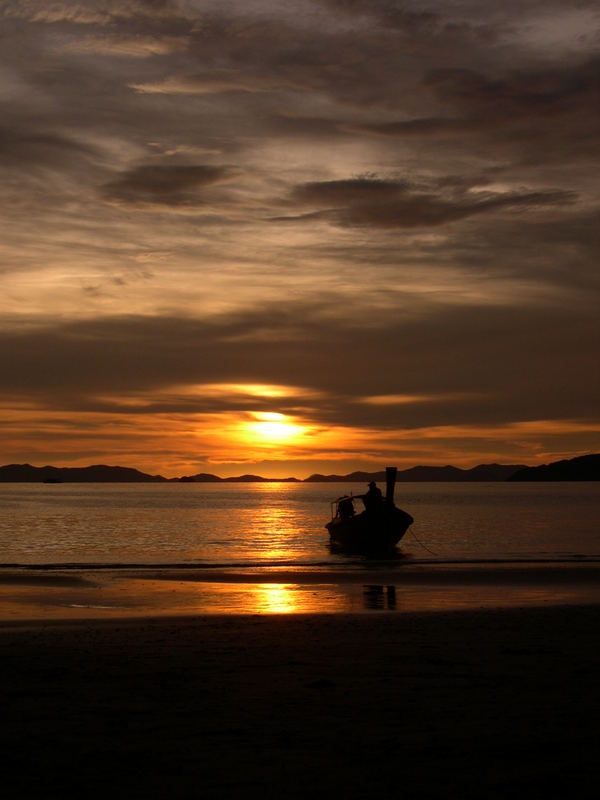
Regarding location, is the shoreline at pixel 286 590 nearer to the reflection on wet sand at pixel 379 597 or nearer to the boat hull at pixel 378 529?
the reflection on wet sand at pixel 379 597

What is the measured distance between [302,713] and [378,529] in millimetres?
44612

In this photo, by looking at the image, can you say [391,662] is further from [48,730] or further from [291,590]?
[291,590]

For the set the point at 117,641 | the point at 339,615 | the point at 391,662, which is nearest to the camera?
the point at 391,662

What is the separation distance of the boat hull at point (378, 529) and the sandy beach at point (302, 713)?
3638cm

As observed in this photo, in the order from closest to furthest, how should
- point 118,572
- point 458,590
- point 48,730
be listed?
1. point 48,730
2. point 458,590
3. point 118,572

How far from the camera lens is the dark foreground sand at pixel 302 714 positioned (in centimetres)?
843

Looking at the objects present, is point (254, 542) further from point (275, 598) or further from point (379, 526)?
point (275, 598)

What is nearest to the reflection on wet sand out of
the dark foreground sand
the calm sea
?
the dark foreground sand

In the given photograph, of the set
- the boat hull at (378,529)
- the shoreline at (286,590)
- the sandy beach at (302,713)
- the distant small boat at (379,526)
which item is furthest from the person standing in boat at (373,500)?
the sandy beach at (302,713)

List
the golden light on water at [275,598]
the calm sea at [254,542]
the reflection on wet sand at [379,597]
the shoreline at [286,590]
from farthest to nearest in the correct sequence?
the calm sea at [254,542]
the reflection on wet sand at [379,597]
the shoreline at [286,590]
the golden light on water at [275,598]

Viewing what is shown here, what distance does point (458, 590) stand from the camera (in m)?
30.5

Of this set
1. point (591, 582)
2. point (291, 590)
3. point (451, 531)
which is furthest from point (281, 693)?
point (451, 531)

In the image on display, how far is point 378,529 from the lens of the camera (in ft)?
181

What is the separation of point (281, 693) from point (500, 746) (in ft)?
11.6
